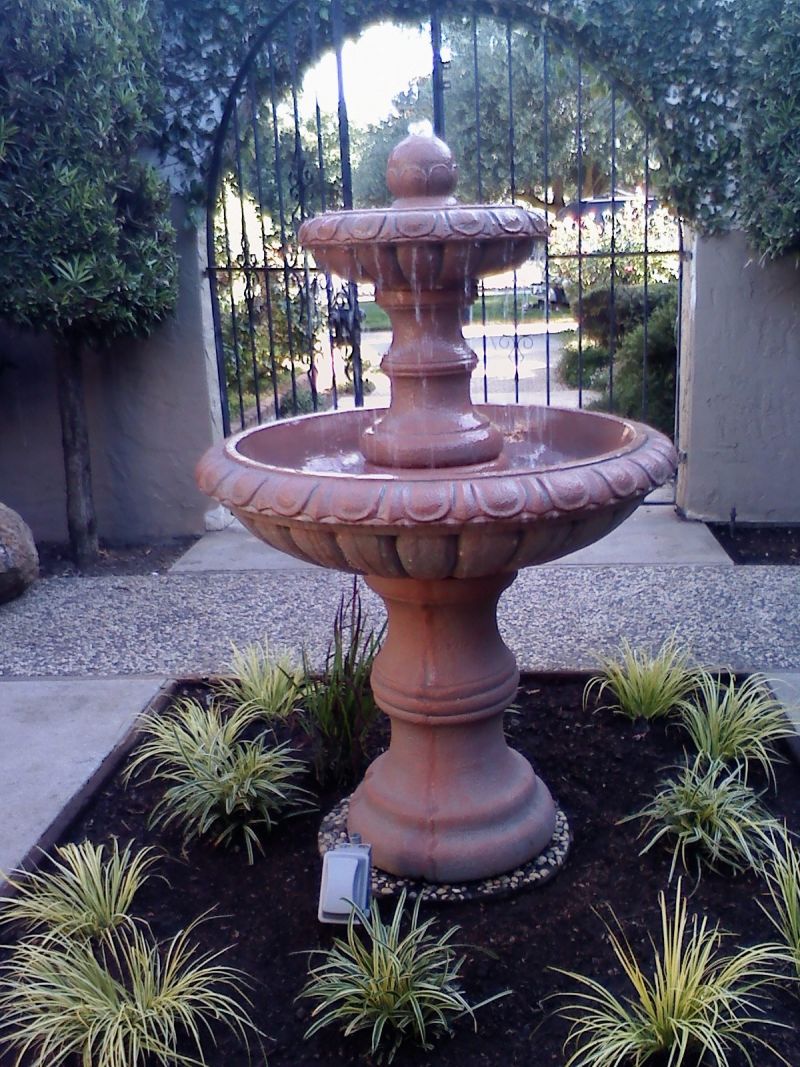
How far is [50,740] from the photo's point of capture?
3740mm

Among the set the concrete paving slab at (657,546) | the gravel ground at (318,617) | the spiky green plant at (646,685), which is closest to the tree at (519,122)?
the concrete paving slab at (657,546)

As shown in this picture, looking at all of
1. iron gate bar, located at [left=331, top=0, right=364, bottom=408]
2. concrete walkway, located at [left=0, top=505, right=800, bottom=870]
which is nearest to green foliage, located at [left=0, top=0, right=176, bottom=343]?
iron gate bar, located at [left=331, top=0, right=364, bottom=408]

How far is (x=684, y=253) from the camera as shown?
19.9 feet

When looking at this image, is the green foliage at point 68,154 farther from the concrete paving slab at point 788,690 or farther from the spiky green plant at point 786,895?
the spiky green plant at point 786,895

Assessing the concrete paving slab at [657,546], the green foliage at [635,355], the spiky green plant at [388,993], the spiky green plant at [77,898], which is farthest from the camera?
the green foliage at [635,355]

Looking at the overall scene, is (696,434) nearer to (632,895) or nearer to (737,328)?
(737,328)

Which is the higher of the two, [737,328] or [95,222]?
[95,222]

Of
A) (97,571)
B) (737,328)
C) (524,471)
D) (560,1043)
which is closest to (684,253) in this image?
(737,328)

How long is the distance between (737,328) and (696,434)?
654mm

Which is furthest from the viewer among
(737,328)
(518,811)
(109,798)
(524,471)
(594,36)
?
(737,328)

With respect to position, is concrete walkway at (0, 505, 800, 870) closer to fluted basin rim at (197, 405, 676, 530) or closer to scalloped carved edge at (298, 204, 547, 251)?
fluted basin rim at (197, 405, 676, 530)

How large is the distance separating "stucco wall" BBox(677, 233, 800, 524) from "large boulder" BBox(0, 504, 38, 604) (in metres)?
3.83

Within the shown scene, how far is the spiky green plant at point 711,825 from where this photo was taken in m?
2.83

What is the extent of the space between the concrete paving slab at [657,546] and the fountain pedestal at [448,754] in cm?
274
